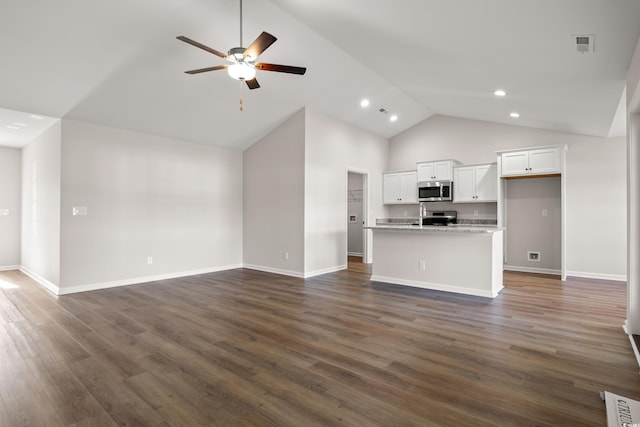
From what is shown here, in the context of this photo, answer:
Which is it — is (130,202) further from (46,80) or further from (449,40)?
(449,40)

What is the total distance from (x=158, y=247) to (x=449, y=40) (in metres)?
5.43

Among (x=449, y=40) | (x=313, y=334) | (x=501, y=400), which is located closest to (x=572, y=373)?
Answer: (x=501, y=400)

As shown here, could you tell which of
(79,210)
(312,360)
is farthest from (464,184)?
(79,210)

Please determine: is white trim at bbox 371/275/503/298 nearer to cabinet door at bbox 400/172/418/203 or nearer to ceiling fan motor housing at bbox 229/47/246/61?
cabinet door at bbox 400/172/418/203

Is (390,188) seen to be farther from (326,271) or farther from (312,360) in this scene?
(312,360)

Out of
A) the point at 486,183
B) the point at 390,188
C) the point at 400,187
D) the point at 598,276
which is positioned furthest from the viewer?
the point at 390,188

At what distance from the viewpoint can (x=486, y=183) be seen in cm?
689

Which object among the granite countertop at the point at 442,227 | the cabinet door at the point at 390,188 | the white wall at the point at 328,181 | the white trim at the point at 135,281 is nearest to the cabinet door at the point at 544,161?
the granite countertop at the point at 442,227

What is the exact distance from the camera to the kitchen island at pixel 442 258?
470 centimetres

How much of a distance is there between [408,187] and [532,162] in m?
2.58

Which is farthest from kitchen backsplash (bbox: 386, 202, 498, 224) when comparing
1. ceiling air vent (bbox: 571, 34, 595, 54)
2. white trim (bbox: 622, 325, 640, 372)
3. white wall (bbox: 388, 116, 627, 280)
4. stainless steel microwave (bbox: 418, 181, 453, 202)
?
ceiling air vent (bbox: 571, 34, 595, 54)

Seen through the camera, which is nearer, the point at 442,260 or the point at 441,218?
the point at 442,260

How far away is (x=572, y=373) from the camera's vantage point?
2.47m

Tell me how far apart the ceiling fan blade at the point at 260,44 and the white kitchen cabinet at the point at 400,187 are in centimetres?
554
